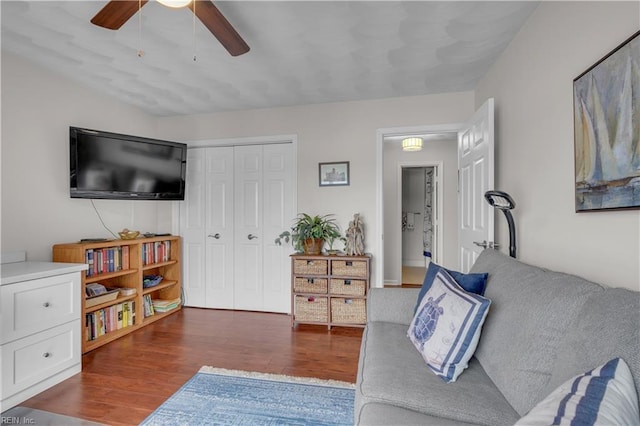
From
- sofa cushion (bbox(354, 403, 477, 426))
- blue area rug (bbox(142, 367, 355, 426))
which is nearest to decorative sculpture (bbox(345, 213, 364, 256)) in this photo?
blue area rug (bbox(142, 367, 355, 426))

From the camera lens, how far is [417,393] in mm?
1129

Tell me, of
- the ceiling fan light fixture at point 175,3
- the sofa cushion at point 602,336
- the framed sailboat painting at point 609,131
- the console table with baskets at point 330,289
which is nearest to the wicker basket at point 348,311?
the console table with baskets at point 330,289

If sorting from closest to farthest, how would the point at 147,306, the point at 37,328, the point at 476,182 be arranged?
the point at 37,328
the point at 476,182
the point at 147,306

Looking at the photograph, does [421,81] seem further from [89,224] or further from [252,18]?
[89,224]

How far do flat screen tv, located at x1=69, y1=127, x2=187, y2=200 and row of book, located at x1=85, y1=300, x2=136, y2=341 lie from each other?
1084 millimetres

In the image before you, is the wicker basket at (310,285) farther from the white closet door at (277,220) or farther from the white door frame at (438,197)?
the white door frame at (438,197)

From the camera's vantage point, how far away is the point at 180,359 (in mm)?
2467

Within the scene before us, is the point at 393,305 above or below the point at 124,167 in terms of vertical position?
below

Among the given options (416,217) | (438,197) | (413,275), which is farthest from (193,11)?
(416,217)

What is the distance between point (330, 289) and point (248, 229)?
4.30 ft

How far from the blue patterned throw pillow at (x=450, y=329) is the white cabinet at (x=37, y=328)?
244cm

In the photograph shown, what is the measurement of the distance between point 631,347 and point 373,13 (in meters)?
2.00

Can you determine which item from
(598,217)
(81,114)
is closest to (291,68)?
(81,114)

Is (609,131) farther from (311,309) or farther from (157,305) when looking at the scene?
(157,305)
